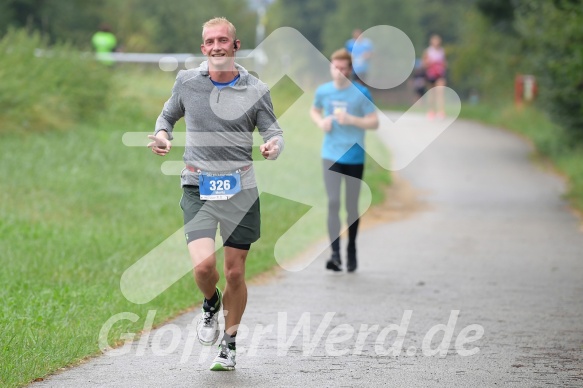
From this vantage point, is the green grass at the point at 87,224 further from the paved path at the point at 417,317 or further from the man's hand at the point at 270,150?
the man's hand at the point at 270,150

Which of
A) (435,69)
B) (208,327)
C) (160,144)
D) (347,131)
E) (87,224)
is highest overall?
(435,69)

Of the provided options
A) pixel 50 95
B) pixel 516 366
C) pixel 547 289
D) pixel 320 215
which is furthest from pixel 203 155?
pixel 50 95

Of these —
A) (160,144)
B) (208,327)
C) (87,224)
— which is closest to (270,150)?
(160,144)

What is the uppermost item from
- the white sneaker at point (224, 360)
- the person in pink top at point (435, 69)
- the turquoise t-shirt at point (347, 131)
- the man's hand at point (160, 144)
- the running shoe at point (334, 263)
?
the person in pink top at point (435, 69)

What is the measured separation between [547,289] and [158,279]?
3.59 m

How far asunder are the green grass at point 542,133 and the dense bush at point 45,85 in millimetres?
8789

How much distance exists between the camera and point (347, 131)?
38.3ft

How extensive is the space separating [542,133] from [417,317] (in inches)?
821

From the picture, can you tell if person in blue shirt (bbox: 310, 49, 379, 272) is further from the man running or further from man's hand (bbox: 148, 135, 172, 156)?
man's hand (bbox: 148, 135, 172, 156)

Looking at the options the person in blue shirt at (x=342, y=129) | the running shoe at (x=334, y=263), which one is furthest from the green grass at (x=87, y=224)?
the person in blue shirt at (x=342, y=129)

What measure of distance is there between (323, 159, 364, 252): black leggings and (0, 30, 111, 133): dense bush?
26.8ft

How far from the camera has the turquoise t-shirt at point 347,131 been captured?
11.6 m

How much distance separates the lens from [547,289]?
10977mm

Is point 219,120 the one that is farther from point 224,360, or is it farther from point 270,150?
point 224,360
